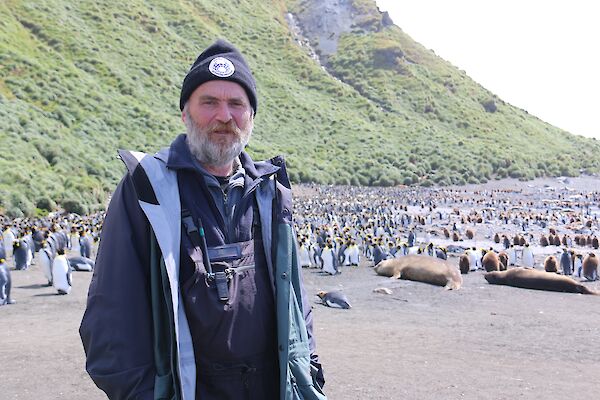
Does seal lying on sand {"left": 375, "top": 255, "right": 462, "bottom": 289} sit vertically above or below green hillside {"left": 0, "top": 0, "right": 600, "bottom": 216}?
below

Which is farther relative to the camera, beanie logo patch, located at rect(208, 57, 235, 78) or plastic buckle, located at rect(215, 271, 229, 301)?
beanie logo patch, located at rect(208, 57, 235, 78)

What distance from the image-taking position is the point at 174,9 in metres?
72.3

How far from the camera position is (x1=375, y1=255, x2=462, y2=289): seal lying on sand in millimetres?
12445

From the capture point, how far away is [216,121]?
2.04 m

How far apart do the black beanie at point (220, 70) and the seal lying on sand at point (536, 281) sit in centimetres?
1165

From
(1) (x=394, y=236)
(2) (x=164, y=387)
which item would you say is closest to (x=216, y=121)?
(2) (x=164, y=387)

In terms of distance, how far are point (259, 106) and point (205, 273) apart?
60392 millimetres

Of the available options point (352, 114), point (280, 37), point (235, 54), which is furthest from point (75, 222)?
point (280, 37)

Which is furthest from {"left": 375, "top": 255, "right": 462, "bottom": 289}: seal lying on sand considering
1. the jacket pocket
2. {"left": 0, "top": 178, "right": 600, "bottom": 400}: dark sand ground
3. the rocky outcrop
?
the rocky outcrop

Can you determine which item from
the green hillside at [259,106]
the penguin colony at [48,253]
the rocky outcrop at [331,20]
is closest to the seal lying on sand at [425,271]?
the penguin colony at [48,253]

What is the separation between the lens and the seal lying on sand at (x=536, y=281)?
12.2m

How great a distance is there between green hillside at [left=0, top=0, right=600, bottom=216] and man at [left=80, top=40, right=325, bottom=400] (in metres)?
21.9

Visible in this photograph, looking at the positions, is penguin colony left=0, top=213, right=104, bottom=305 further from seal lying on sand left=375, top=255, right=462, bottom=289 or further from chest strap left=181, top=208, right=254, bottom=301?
chest strap left=181, top=208, right=254, bottom=301

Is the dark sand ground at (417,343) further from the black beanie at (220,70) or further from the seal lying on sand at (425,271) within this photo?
the black beanie at (220,70)
